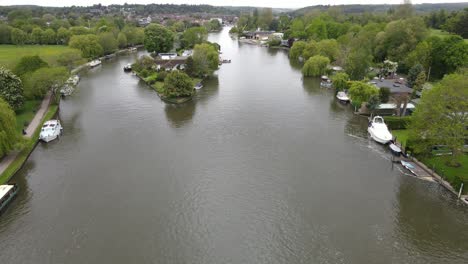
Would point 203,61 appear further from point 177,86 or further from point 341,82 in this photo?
point 341,82

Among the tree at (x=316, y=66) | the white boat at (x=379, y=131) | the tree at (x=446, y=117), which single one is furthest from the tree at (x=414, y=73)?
the tree at (x=446, y=117)

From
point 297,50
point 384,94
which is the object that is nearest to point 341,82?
point 384,94

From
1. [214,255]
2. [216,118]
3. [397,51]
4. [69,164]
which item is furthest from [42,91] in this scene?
[397,51]

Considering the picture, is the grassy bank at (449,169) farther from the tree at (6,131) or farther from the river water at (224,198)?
the tree at (6,131)

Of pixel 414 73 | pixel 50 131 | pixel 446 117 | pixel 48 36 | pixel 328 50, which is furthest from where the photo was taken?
pixel 48 36

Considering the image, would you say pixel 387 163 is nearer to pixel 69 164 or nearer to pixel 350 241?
pixel 350 241

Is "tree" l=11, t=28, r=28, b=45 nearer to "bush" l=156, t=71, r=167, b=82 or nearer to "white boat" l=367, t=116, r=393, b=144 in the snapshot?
"bush" l=156, t=71, r=167, b=82

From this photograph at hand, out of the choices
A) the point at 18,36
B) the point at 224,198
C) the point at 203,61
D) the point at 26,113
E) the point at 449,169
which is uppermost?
the point at 18,36
